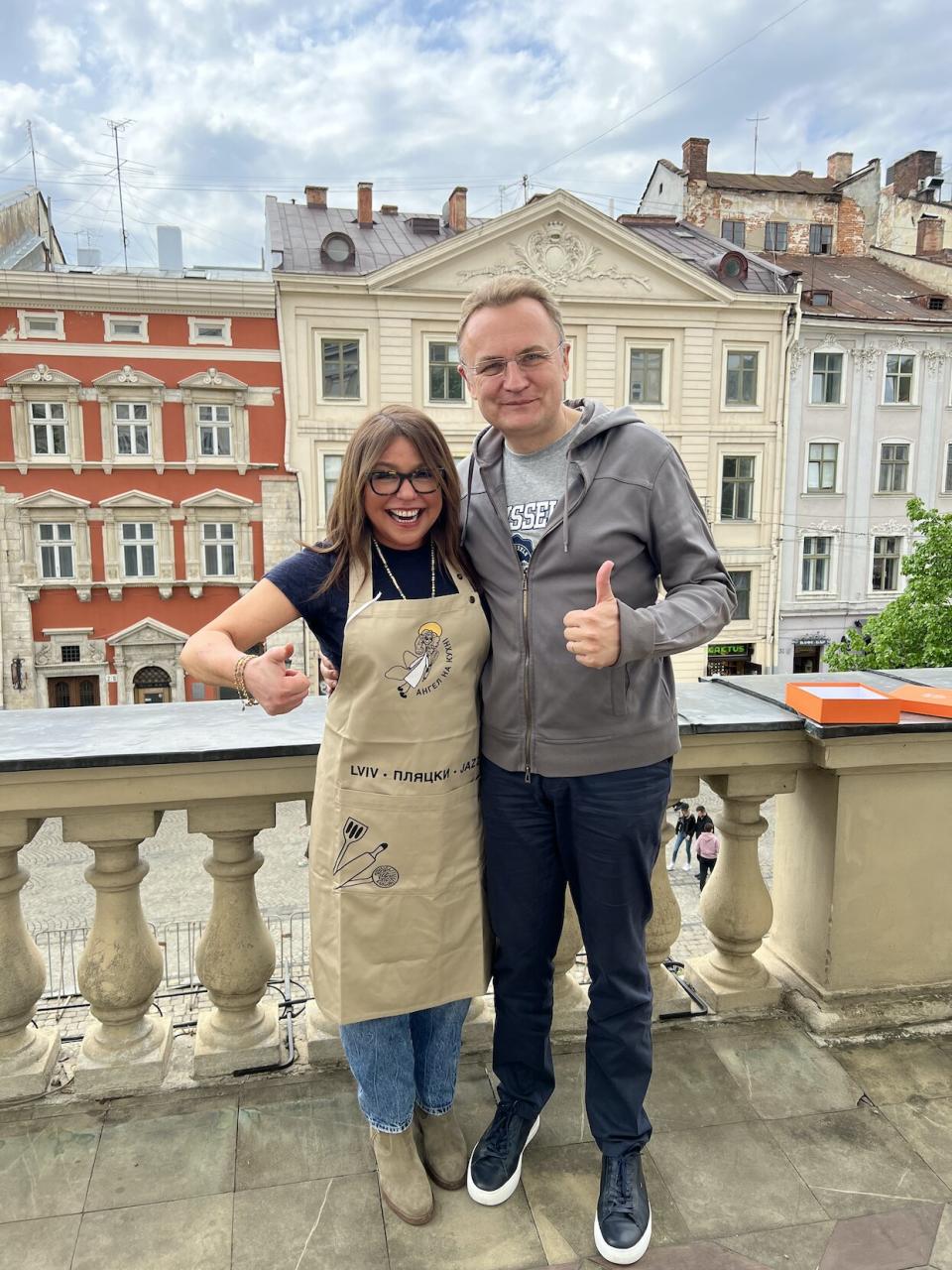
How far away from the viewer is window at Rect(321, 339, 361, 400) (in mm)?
19719

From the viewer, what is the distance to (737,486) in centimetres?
2202

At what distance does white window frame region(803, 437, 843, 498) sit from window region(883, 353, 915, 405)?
169 centimetres

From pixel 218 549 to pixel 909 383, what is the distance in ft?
60.1

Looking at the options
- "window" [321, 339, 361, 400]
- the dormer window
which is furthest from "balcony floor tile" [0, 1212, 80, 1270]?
the dormer window

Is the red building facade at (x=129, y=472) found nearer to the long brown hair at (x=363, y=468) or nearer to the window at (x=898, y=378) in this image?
the window at (x=898, y=378)

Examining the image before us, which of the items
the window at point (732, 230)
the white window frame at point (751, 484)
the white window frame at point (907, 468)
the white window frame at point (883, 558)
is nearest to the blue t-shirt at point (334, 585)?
the white window frame at point (751, 484)

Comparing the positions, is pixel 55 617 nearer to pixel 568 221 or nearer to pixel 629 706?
pixel 568 221

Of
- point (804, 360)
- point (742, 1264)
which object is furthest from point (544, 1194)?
point (804, 360)

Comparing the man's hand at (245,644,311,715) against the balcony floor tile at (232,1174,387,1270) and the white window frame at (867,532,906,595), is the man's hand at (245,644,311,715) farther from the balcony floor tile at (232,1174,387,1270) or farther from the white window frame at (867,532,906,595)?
the white window frame at (867,532,906,595)

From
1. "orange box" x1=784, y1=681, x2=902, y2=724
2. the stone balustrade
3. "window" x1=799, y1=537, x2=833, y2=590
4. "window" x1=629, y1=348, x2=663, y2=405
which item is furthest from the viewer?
"window" x1=799, y1=537, x2=833, y2=590

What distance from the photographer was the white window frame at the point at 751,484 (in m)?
21.8

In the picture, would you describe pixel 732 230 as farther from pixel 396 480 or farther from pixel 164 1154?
pixel 164 1154

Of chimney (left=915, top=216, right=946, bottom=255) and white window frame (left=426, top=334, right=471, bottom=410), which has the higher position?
chimney (left=915, top=216, right=946, bottom=255)

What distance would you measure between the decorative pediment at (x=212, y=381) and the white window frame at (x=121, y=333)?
127 centimetres
